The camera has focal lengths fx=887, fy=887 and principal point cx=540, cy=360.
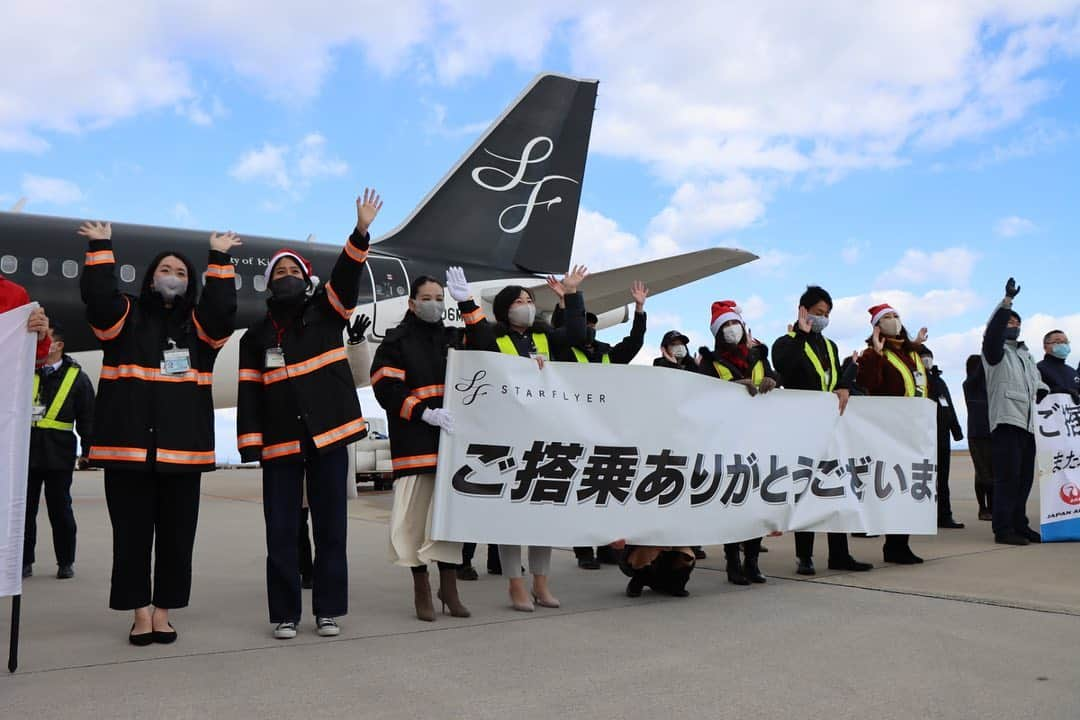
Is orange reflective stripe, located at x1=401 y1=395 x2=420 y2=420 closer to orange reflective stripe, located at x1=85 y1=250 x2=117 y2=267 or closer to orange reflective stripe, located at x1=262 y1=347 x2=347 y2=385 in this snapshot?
orange reflective stripe, located at x1=262 y1=347 x2=347 y2=385

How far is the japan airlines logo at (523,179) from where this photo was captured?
15.6 meters

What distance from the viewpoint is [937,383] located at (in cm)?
972

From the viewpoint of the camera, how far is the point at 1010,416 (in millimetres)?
7555

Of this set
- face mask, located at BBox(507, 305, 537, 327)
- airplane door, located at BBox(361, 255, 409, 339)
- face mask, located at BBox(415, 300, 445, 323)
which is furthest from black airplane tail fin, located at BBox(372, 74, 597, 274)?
face mask, located at BBox(415, 300, 445, 323)

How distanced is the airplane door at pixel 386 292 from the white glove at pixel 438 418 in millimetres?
8856

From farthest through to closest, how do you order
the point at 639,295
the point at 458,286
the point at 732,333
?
the point at 732,333 < the point at 639,295 < the point at 458,286

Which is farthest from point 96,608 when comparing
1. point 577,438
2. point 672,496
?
point 672,496

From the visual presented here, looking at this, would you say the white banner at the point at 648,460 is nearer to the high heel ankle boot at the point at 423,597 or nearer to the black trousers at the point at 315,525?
the high heel ankle boot at the point at 423,597

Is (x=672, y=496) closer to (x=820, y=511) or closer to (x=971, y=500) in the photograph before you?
(x=820, y=511)

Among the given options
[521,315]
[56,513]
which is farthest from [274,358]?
[56,513]

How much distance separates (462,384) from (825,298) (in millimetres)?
2736

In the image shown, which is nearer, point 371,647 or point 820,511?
point 371,647

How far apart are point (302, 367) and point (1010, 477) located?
6.04m

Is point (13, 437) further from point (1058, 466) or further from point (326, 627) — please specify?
point (1058, 466)
